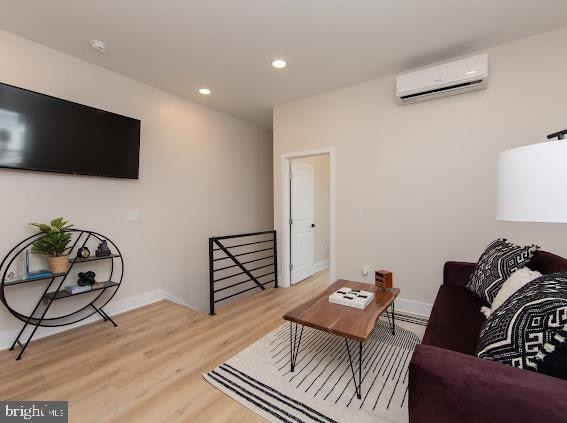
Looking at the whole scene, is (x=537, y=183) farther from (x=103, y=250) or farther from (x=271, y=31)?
(x=103, y=250)

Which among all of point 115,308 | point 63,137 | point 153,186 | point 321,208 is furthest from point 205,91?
point 321,208

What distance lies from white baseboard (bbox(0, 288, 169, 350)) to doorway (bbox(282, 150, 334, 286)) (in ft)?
5.68

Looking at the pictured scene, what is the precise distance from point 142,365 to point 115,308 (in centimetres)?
121

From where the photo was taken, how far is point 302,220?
4.42m

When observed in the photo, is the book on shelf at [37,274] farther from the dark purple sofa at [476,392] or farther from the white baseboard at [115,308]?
the dark purple sofa at [476,392]

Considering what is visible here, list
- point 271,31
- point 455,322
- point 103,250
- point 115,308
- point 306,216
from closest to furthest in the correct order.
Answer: point 455,322, point 271,31, point 103,250, point 115,308, point 306,216

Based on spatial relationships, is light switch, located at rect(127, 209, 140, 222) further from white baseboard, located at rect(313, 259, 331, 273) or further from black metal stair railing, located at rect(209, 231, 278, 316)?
white baseboard, located at rect(313, 259, 331, 273)

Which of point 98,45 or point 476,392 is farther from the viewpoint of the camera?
point 98,45

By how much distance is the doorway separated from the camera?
4.01 meters

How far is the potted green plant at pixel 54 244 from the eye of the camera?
2260 millimetres

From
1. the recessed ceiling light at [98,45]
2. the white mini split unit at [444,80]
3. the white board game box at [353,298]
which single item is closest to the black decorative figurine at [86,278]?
the recessed ceiling light at [98,45]

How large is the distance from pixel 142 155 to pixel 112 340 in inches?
78.1

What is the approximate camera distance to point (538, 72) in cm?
234

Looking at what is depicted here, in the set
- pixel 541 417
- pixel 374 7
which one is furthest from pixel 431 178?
pixel 541 417
